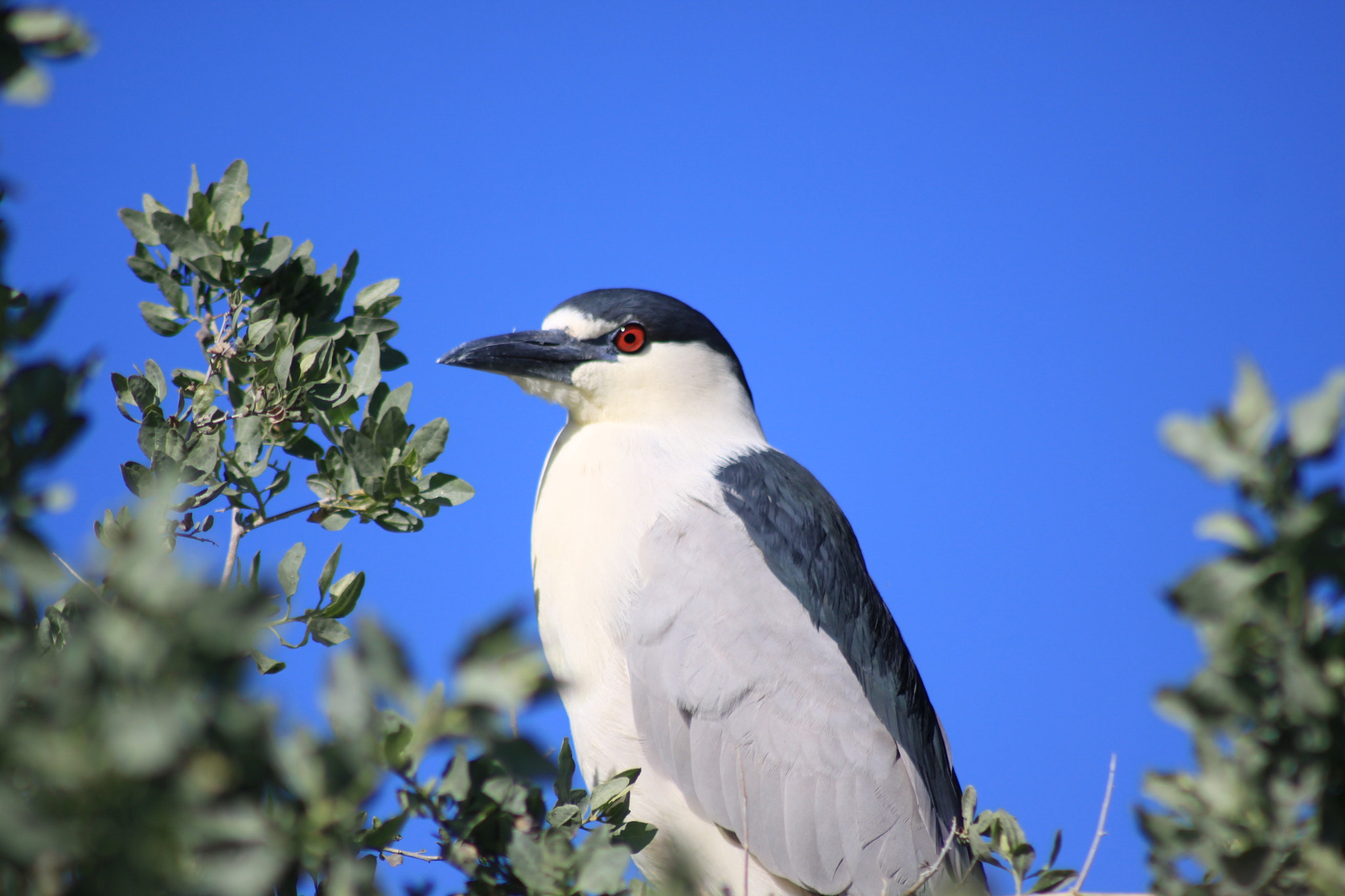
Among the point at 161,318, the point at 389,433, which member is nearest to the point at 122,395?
the point at 161,318

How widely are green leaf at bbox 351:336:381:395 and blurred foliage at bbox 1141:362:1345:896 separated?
1.64 meters

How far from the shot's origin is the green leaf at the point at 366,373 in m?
2.02

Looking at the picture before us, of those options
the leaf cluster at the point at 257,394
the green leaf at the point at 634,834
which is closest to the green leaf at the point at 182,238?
the leaf cluster at the point at 257,394

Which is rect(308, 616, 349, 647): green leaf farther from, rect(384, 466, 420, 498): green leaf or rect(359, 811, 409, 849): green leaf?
rect(359, 811, 409, 849): green leaf

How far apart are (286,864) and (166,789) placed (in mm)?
108

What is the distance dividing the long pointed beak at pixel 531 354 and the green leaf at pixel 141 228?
3.65ft

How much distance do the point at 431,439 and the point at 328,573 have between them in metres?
0.35

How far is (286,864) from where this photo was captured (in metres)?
0.69

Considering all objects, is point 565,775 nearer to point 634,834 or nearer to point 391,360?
point 634,834

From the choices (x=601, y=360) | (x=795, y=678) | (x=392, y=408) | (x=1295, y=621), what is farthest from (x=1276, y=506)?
(x=601, y=360)

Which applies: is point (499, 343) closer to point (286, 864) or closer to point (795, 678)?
point (795, 678)

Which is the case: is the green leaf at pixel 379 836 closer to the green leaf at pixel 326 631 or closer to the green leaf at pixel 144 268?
the green leaf at pixel 326 631

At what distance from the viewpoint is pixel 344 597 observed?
1841 mm

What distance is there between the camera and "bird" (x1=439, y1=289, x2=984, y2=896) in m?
2.63
